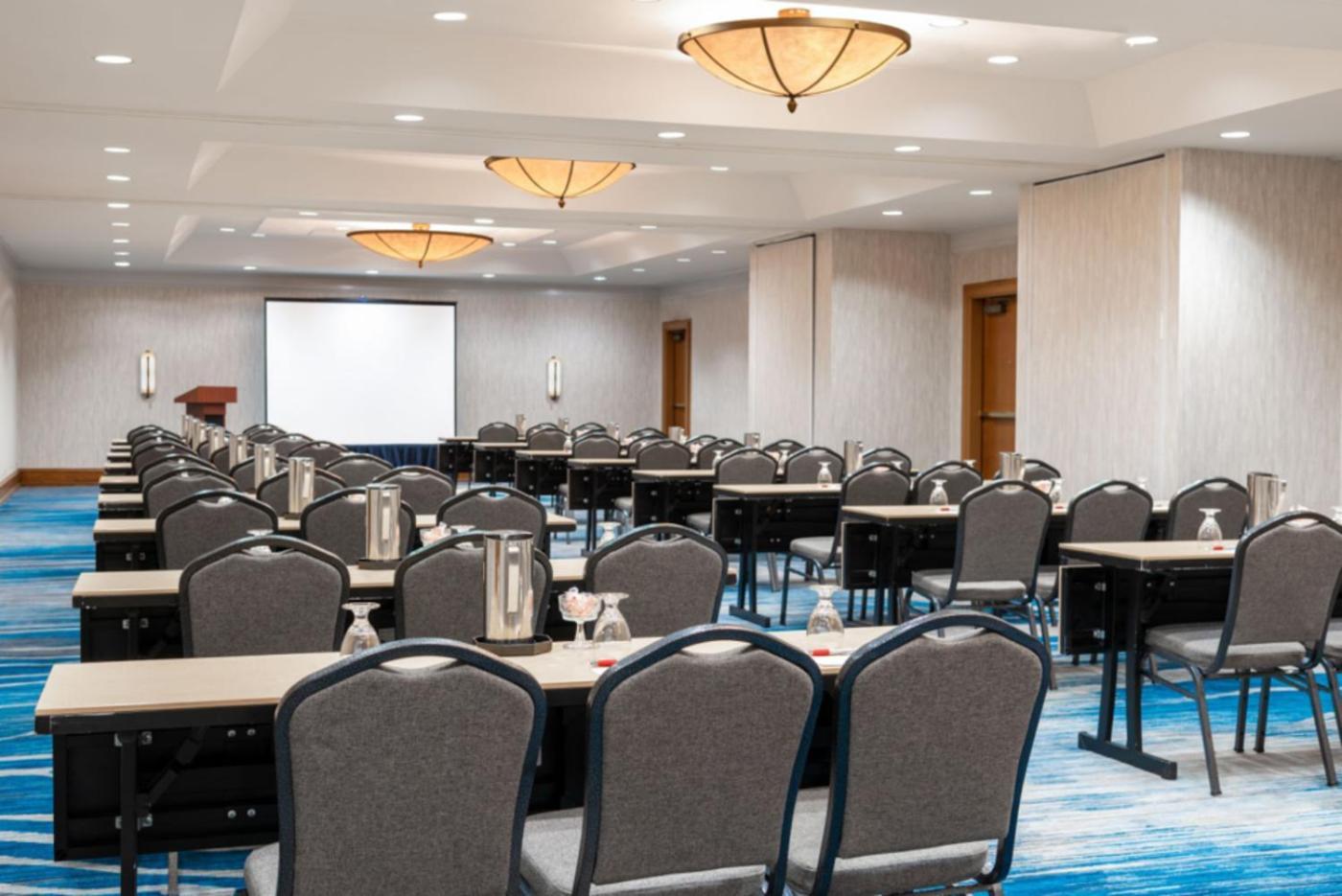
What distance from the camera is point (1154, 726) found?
5770 mm

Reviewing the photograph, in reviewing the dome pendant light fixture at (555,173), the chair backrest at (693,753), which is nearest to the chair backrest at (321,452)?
the dome pendant light fixture at (555,173)

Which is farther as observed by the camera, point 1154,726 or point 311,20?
point 311,20

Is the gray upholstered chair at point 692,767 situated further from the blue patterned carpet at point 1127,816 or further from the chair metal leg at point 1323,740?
the chair metal leg at point 1323,740

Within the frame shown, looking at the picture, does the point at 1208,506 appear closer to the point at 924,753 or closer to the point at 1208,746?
the point at 1208,746

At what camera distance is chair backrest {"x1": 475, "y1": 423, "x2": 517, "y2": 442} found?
1609cm

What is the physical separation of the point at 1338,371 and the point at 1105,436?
1.50m

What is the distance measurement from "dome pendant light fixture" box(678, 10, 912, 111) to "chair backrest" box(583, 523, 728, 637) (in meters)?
3.13

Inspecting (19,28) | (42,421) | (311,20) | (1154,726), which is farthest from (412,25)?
(42,421)

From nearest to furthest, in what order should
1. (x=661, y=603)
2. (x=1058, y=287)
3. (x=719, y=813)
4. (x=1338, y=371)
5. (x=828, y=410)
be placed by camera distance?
1. (x=719, y=813)
2. (x=661, y=603)
3. (x=1338, y=371)
4. (x=1058, y=287)
5. (x=828, y=410)

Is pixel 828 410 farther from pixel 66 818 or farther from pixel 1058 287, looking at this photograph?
pixel 66 818

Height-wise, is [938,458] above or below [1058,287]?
below

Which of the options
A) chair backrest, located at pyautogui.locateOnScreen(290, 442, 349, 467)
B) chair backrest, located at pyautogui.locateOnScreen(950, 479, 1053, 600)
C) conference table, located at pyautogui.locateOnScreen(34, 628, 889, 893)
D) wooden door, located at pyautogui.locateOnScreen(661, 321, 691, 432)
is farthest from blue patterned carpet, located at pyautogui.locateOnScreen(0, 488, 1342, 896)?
wooden door, located at pyautogui.locateOnScreen(661, 321, 691, 432)

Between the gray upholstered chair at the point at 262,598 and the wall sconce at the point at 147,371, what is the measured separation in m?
17.1

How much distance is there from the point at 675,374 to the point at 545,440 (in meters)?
7.59
